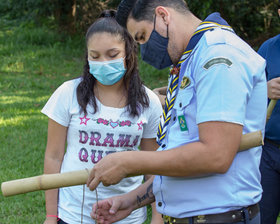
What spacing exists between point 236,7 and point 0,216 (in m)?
6.79

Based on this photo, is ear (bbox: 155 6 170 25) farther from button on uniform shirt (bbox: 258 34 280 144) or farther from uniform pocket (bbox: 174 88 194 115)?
button on uniform shirt (bbox: 258 34 280 144)

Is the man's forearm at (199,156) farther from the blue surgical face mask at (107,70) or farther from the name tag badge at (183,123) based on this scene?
the blue surgical face mask at (107,70)

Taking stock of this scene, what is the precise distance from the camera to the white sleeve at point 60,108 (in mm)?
2652

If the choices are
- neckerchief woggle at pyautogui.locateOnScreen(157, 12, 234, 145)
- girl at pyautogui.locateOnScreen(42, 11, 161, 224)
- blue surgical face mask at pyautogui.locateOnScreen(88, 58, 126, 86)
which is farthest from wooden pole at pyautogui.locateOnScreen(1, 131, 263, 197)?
blue surgical face mask at pyautogui.locateOnScreen(88, 58, 126, 86)

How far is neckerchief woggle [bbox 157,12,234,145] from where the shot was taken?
1.87 metres

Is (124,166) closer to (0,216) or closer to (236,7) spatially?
(0,216)

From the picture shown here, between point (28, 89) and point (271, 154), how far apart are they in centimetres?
641

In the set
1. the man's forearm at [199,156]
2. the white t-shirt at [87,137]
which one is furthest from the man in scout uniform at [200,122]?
the white t-shirt at [87,137]

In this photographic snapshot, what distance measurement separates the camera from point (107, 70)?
272 centimetres

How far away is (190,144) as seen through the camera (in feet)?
5.51

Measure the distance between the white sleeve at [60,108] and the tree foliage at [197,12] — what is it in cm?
614

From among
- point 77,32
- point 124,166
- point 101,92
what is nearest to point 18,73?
point 77,32

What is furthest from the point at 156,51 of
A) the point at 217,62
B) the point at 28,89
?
the point at 28,89

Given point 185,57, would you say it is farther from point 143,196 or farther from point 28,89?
point 28,89
